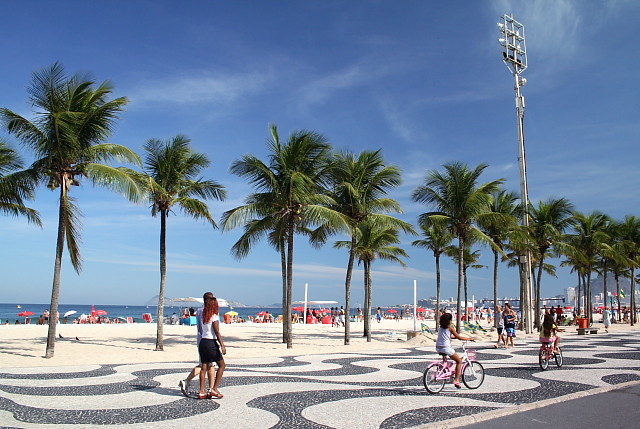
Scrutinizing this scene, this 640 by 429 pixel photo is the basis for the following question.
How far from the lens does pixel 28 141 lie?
1612 centimetres

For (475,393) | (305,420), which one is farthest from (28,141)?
(475,393)

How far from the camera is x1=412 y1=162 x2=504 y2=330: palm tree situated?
2569cm

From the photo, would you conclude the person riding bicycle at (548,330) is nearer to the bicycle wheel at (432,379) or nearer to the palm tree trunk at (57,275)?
the bicycle wheel at (432,379)

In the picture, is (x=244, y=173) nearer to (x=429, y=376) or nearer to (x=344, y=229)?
(x=344, y=229)

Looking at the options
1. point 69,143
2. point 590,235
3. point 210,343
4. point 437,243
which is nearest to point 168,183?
point 69,143

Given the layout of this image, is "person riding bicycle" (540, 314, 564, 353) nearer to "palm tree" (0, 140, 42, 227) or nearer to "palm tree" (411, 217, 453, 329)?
"palm tree" (0, 140, 42, 227)

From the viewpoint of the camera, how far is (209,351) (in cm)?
848

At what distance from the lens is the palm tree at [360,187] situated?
22.6 m

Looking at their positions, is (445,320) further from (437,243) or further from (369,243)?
(437,243)

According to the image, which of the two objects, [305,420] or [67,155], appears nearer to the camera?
[305,420]

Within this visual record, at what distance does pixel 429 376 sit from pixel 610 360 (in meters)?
8.74

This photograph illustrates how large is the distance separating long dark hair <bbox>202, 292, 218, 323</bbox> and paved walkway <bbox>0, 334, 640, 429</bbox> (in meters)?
1.38

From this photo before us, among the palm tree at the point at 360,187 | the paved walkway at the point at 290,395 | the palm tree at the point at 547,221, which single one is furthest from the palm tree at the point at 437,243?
the paved walkway at the point at 290,395

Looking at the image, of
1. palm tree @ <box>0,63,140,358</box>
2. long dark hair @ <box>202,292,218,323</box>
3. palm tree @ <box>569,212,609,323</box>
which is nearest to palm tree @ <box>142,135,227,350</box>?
palm tree @ <box>0,63,140,358</box>
